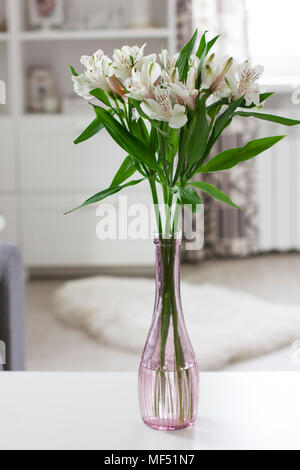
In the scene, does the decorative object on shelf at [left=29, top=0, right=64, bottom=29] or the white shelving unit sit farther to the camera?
the decorative object on shelf at [left=29, top=0, right=64, bottom=29]

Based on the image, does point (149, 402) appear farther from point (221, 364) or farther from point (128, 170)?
point (221, 364)

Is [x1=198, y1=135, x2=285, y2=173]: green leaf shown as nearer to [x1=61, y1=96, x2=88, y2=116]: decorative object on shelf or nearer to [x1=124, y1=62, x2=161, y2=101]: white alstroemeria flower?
[x1=124, y1=62, x2=161, y2=101]: white alstroemeria flower

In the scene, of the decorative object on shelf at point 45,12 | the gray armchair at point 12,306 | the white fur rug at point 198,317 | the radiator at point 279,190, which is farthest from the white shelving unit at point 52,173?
the gray armchair at point 12,306

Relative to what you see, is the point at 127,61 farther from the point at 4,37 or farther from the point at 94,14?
the point at 94,14

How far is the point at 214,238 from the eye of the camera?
143 inches

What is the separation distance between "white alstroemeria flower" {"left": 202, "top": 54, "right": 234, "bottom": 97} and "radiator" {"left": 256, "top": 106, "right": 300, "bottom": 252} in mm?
2976

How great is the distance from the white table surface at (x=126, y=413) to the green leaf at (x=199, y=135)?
325mm

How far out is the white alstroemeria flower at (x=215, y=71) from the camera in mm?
688

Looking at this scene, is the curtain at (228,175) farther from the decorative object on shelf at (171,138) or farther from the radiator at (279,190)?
the decorative object on shelf at (171,138)

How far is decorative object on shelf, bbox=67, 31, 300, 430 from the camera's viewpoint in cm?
69

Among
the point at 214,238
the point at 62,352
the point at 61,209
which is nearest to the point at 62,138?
the point at 61,209

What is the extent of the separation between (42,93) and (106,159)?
21.6 inches

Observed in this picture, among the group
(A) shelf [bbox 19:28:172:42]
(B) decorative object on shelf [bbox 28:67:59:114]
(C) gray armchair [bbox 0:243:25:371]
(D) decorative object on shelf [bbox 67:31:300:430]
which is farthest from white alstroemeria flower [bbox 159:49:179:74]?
(B) decorative object on shelf [bbox 28:67:59:114]
